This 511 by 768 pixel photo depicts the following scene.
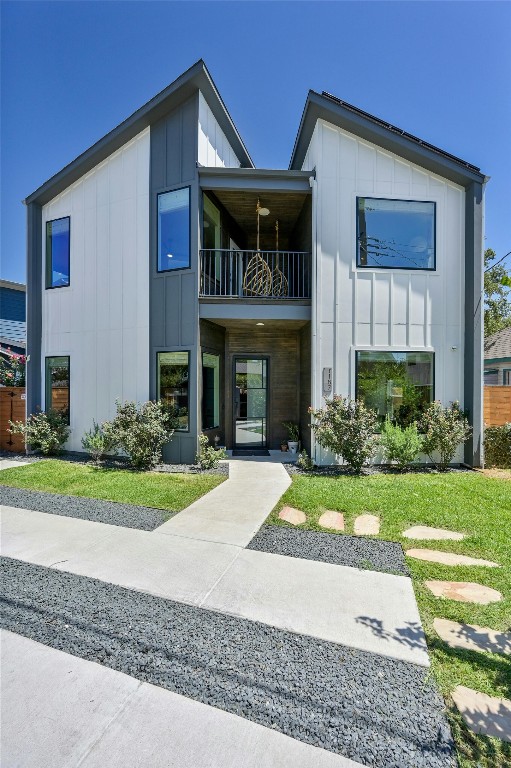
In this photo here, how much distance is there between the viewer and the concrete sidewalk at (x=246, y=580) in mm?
2562

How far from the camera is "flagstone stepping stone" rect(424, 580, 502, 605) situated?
9.55 ft

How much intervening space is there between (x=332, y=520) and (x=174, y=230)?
22.1ft

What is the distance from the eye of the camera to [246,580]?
3195 mm

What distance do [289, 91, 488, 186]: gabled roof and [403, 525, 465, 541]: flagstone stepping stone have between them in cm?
737

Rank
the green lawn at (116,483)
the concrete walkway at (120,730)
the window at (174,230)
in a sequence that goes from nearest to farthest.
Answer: the concrete walkway at (120,730) < the green lawn at (116,483) < the window at (174,230)

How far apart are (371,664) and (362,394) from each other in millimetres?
5818

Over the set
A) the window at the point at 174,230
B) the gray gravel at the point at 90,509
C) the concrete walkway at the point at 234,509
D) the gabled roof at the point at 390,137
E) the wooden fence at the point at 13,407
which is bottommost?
the gray gravel at the point at 90,509

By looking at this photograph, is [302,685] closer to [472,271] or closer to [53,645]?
[53,645]

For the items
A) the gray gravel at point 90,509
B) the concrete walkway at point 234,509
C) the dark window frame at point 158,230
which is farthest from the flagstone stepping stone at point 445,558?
the dark window frame at point 158,230

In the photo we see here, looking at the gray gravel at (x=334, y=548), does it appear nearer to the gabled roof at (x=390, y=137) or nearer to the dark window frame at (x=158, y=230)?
the dark window frame at (x=158, y=230)

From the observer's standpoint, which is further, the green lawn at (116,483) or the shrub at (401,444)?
the shrub at (401,444)

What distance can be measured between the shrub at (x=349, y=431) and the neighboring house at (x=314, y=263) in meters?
0.52

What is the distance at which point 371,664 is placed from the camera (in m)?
2.23

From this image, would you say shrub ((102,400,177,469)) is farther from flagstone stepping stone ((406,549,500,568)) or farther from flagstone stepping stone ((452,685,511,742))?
flagstone stepping stone ((452,685,511,742))
